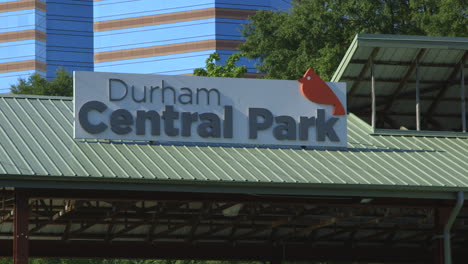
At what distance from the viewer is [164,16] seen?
4948 inches

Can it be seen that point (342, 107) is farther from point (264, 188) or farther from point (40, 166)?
point (40, 166)

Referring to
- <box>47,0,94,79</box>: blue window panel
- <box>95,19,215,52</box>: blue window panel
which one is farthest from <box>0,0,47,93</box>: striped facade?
<box>95,19,215,52</box>: blue window panel

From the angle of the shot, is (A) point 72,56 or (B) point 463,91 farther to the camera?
(A) point 72,56

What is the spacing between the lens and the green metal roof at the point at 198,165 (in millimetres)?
22250

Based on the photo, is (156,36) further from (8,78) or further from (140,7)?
(8,78)

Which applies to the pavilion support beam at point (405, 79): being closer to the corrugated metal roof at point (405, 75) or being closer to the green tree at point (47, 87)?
the corrugated metal roof at point (405, 75)

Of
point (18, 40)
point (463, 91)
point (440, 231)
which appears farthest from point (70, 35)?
point (440, 231)

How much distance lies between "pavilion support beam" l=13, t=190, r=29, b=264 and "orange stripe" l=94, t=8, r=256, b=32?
9977cm

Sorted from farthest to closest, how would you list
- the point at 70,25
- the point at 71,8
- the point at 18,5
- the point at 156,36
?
the point at 71,8 → the point at 70,25 → the point at 18,5 → the point at 156,36

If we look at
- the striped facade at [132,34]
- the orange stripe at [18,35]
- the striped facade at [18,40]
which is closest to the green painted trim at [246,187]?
the striped facade at [132,34]

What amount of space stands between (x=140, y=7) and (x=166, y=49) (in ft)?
18.9

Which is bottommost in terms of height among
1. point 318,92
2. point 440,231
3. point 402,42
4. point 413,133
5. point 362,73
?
point 440,231

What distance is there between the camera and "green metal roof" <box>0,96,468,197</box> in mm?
22250

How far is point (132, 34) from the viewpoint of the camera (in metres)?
128
